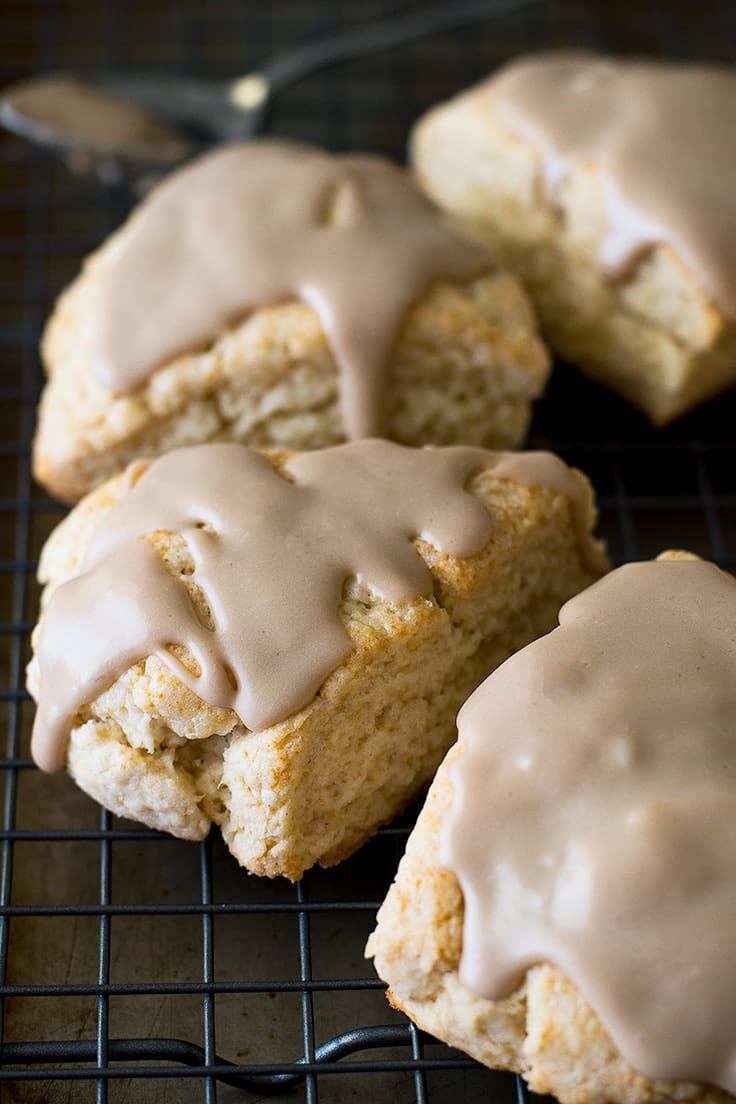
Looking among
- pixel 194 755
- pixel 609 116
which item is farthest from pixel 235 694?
pixel 609 116

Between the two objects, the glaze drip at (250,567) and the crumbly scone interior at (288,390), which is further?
the crumbly scone interior at (288,390)

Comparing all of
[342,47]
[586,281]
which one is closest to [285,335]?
[586,281]

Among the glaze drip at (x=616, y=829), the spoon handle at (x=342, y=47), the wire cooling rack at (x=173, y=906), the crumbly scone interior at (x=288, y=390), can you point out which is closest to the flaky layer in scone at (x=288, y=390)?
the crumbly scone interior at (x=288, y=390)

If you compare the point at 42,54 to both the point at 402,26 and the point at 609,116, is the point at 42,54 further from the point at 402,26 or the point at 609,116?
the point at 609,116

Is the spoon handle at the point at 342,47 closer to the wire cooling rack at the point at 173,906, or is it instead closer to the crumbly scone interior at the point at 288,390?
the wire cooling rack at the point at 173,906

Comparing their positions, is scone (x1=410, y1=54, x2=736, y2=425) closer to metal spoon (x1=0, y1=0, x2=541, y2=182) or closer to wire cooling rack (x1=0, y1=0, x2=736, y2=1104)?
wire cooling rack (x1=0, y1=0, x2=736, y2=1104)

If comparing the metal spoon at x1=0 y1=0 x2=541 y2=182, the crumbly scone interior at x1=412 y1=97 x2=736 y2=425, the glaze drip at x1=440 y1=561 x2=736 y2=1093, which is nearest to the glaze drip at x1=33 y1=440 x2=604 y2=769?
the glaze drip at x1=440 y1=561 x2=736 y2=1093
